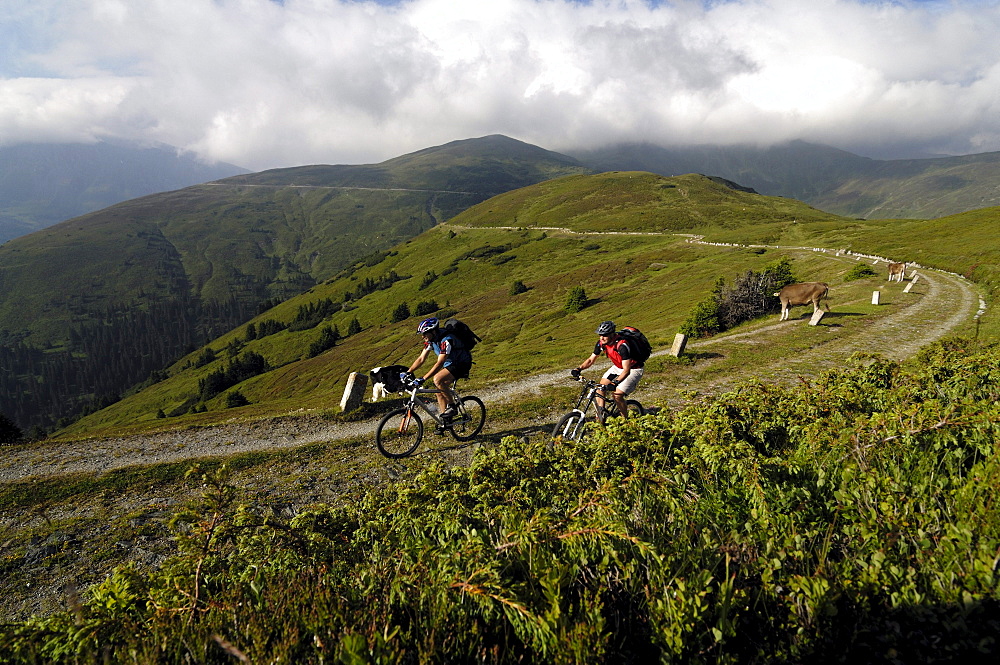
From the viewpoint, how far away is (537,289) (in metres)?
99.9

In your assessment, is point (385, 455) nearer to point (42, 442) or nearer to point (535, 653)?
point (535, 653)

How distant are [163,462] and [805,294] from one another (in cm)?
2951

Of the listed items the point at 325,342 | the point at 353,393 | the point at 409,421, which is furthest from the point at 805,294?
the point at 325,342

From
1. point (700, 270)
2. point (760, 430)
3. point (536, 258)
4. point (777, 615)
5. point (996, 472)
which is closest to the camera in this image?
point (777, 615)

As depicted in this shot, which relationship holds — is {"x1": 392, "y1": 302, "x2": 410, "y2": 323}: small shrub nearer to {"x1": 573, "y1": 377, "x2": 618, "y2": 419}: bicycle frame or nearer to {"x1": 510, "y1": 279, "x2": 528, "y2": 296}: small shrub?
{"x1": 510, "y1": 279, "x2": 528, "y2": 296}: small shrub

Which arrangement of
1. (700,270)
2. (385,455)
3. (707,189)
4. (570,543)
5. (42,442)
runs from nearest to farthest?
(570,543), (385,455), (42,442), (700,270), (707,189)

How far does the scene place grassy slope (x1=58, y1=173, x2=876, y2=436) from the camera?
56469 mm

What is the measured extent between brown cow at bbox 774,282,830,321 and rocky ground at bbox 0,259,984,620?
13.4 ft

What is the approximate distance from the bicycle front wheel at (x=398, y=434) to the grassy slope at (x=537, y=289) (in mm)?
7012

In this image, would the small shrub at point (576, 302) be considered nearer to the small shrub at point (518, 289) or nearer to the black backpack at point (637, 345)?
the small shrub at point (518, 289)

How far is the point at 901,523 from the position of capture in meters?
3.23

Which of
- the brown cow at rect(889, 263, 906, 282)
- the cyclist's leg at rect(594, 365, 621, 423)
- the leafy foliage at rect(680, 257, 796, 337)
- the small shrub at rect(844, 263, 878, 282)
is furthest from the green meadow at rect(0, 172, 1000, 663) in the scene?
Result: the small shrub at rect(844, 263, 878, 282)

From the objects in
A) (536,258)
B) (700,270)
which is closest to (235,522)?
(700,270)

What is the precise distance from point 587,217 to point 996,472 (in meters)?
181
